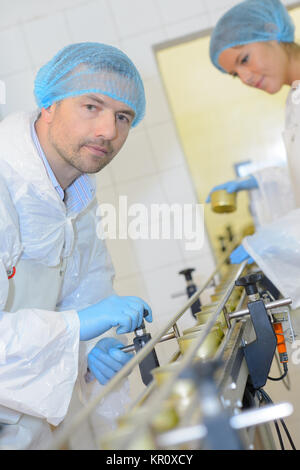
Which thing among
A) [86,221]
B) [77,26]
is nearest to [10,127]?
[86,221]

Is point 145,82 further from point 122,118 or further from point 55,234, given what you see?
point 55,234

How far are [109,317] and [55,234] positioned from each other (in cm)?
36

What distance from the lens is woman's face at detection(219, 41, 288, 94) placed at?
5.89 ft

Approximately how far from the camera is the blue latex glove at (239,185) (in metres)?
2.09

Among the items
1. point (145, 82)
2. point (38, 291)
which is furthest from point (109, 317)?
point (145, 82)

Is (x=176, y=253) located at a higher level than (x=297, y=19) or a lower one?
lower

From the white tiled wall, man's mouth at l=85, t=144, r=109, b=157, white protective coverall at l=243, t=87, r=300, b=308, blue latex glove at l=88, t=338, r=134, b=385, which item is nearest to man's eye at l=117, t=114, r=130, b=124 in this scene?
man's mouth at l=85, t=144, r=109, b=157

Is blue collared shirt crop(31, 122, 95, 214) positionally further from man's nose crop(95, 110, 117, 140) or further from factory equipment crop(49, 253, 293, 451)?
factory equipment crop(49, 253, 293, 451)

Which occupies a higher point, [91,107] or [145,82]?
[145,82]

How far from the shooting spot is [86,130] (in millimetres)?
1303

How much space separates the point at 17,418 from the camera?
123 centimetres

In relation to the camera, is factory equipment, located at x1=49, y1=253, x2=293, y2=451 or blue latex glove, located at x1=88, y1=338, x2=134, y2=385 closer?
factory equipment, located at x1=49, y1=253, x2=293, y2=451

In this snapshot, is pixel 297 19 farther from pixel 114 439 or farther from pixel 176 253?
pixel 114 439
